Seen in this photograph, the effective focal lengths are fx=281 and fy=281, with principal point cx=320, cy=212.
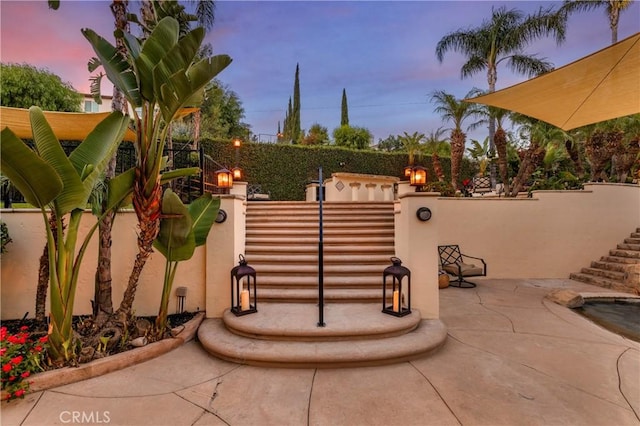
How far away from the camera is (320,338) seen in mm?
3463

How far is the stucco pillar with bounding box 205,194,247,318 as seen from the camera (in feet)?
14.2

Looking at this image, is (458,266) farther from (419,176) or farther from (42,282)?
(42,282)

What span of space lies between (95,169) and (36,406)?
86.1 inches

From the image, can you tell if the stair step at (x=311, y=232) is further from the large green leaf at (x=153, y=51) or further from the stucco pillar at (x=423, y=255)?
the large green leaf at (x=153, y=51)

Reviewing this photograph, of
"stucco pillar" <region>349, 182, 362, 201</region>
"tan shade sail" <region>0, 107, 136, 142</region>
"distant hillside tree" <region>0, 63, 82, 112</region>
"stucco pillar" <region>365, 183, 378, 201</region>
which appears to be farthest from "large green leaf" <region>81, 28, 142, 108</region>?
"distant hillside tree" <region>0, 63, 82, 112</region>

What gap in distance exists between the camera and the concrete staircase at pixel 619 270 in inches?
254

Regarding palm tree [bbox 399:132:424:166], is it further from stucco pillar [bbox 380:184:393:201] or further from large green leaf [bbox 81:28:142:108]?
large green leaf [bbox 81:28:142:108]

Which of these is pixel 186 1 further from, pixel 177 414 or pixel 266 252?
pixel 177 414

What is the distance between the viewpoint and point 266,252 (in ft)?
18.4

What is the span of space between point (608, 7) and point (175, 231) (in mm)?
17568

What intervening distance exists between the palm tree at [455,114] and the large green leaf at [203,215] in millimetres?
10335

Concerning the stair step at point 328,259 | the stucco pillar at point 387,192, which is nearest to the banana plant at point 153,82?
the stair step at point 328,259

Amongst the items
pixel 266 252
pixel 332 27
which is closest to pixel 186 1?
pixel 332 27

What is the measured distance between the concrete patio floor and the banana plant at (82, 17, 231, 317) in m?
1.23
